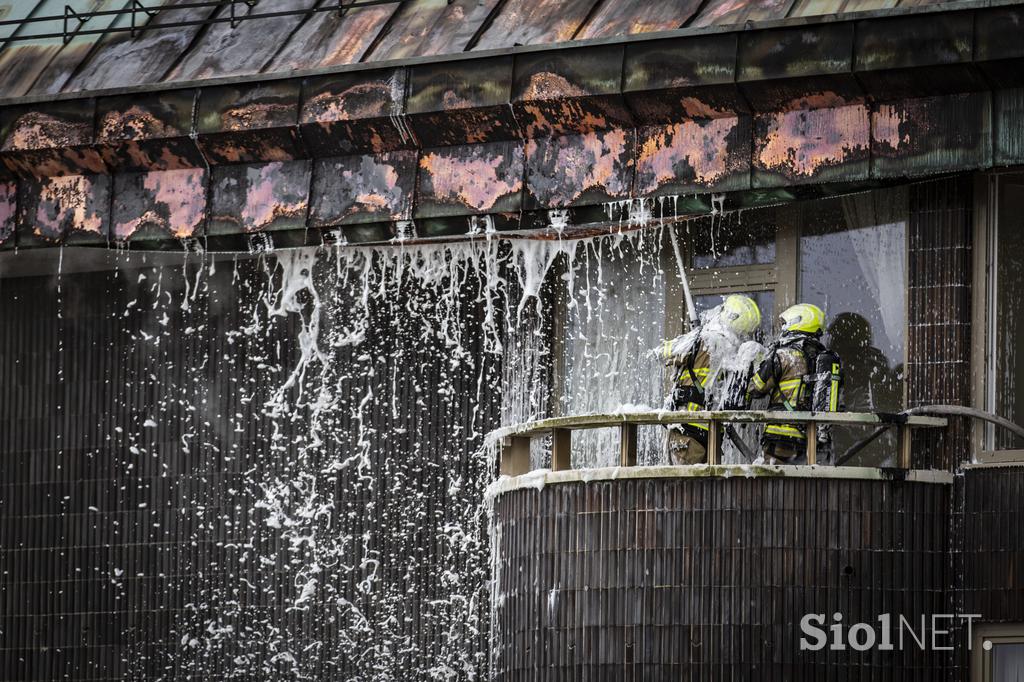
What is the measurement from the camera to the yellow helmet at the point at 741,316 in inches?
783

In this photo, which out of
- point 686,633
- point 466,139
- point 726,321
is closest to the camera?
point 686,633

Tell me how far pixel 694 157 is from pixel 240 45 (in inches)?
208

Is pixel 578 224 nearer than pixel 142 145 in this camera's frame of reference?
Yes

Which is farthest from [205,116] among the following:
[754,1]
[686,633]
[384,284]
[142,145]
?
[686,633]

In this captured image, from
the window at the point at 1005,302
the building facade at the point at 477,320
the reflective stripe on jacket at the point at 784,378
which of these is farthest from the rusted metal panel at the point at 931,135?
the reflective stripe on jacket at the point at 784,378

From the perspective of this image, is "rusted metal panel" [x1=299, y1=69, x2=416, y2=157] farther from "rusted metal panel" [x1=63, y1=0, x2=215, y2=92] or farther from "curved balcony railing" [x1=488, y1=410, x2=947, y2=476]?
"curved balcony railing" [x1=488, y1=410, x2=947, y2=476]

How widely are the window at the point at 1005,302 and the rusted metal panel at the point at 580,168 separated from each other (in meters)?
3.24

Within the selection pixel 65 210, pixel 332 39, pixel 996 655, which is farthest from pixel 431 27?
pixel 996 655

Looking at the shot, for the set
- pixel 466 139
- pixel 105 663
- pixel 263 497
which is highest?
pixel 466 139

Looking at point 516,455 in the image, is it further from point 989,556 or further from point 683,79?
point 989,556

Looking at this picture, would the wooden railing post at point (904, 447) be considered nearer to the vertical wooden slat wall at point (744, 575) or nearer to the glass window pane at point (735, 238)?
the vertical wooden slat wall at point (744, 575)

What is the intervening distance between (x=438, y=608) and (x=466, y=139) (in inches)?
174

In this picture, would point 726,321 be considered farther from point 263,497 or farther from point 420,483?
point 263,497

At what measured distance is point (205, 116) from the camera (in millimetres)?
22297
